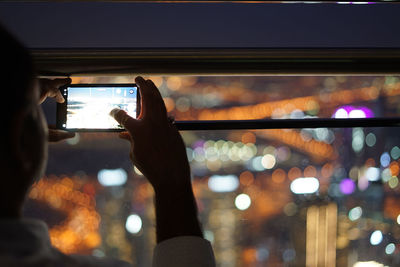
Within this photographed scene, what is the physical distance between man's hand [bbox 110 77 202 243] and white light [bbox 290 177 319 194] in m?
0.95

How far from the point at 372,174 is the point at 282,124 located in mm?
550

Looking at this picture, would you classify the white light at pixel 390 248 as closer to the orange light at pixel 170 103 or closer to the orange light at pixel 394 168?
the orange light at pixel 394 168

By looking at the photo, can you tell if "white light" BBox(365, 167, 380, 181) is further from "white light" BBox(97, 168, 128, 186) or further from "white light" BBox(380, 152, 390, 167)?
"white light" BBox(97, 168, 128, 186)

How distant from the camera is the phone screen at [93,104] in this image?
4.26ft

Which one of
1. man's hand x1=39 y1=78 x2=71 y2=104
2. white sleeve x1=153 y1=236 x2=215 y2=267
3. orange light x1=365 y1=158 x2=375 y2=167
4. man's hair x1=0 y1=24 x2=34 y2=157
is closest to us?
man's hair x1=0 y1=24 x2=34 y2=157

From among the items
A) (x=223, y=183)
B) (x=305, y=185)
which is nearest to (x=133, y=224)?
(x=223, y=183)

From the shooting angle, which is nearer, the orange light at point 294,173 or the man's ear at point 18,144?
the man's ear at point 18,144

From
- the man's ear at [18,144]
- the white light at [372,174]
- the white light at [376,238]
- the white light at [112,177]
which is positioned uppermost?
the white light at [372,174]

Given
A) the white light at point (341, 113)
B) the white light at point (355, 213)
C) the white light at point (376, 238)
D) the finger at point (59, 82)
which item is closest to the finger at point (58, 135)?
the finger at point (59, 82)

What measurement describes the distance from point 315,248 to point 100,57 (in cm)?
118

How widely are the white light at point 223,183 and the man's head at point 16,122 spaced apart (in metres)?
1.12

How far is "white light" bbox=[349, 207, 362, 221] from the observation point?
5.61 ft

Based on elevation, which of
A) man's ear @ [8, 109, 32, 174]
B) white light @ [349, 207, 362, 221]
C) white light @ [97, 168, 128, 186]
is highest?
white light @ [97, 168, 128, 186]

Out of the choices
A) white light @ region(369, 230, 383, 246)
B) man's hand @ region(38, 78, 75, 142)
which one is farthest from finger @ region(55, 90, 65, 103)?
white light @ region(369, 230, 383, 246)
